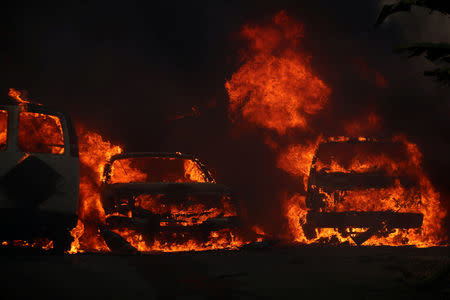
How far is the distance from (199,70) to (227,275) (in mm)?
11998

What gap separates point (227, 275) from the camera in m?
8.70

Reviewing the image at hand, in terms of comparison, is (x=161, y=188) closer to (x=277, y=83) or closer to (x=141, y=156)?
(x=141, y=156)

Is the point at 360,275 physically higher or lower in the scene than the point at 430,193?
lower

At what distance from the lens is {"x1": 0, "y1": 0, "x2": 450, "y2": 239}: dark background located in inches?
691

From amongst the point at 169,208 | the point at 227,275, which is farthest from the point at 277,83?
the point at 227,275

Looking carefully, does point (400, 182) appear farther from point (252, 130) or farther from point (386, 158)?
point (252, 130)

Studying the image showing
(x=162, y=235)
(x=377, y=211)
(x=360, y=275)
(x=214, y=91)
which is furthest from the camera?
(x=214, y=91)

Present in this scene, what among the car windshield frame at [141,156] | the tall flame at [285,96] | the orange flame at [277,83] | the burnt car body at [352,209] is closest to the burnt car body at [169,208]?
the car windshield frame at [141,156]

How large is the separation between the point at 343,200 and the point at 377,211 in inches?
23.7

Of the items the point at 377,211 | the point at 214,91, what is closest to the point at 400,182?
the point at 377,211

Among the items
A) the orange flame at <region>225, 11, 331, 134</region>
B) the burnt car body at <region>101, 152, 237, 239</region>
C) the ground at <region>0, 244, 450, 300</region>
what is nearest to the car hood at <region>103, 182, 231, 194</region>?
the burnt car body at <region>101, 152, 237, 239</region>

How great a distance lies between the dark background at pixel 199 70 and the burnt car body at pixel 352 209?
12.6 feet

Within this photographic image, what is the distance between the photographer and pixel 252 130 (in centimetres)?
1750

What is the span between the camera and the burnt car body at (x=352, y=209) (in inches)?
479
